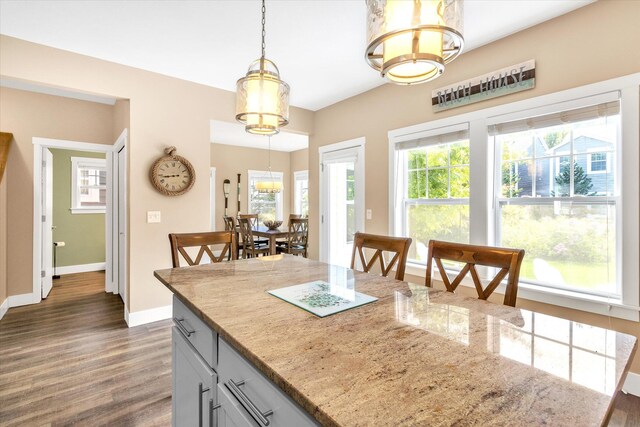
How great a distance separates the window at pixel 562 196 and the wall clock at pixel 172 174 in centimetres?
326

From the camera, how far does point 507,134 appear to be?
272 cm

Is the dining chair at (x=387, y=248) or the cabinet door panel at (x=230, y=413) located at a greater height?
the dining chair at (x=387, y=248)

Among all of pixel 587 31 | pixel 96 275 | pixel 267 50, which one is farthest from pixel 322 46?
pixel 96 275

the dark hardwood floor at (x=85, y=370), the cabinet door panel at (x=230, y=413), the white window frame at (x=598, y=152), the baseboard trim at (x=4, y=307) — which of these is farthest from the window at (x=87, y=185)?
the white window frame at (x=598, y=152)

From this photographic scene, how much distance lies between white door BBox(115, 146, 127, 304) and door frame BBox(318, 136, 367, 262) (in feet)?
8.34

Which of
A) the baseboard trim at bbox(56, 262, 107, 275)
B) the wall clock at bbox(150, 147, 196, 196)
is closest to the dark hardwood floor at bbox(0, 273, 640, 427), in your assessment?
the wall clock at bbox(150, 147, 196, 196)

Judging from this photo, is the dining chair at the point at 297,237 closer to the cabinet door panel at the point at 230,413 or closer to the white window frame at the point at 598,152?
the white window frame at the point at 598,152

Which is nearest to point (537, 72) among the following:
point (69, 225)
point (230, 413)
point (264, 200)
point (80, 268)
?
point (230, 413)

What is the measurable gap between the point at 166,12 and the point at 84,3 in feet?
1.84

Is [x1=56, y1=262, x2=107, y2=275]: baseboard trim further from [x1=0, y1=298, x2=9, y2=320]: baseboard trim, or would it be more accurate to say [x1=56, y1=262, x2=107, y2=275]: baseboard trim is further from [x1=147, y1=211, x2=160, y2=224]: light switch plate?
[x1=147, y1=211, x2=160, y2=224]: light switch plate

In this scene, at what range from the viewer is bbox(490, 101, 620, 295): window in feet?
7.30

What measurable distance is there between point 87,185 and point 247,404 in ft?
21.4

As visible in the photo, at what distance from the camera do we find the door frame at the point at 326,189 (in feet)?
13.3

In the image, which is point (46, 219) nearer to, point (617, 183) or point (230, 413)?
point (230, 413)
